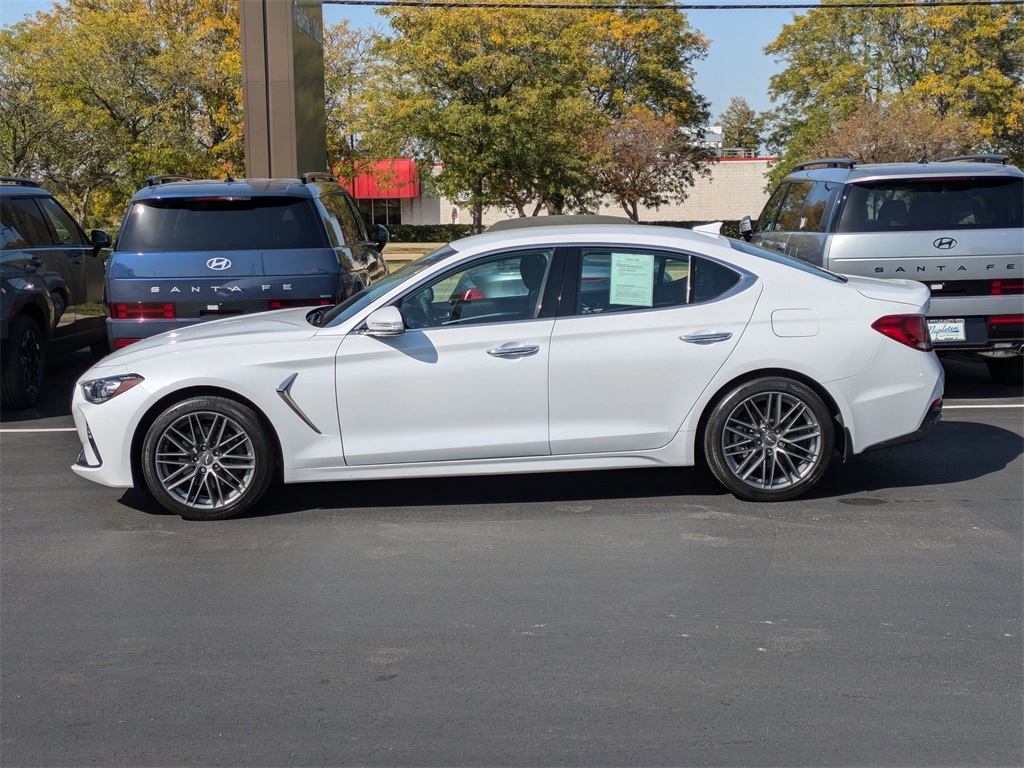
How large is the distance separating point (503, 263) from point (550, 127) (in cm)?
2670

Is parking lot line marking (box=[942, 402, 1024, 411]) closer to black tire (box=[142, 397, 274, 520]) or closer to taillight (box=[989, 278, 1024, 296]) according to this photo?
taillight (box=[989, 278, 1024, 296])

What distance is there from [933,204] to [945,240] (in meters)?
0.38

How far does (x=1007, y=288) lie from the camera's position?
916cm

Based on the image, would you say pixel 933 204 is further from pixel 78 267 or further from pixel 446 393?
pixel 78 267

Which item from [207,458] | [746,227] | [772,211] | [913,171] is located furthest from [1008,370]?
[207,458]

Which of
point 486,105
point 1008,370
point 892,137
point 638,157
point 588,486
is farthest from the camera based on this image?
point 638,157

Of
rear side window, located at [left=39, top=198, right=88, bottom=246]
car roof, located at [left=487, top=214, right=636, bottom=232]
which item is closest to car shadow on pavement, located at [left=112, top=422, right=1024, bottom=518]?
rear side window, located at [left=39, top=198, right=88, bottom=246]

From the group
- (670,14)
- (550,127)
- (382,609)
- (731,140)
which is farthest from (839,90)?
(382,609)

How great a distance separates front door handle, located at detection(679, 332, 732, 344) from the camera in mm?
6348

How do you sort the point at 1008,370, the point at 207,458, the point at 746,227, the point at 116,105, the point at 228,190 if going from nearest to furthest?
1. the point at 207,458
2. the point at 228,190
3. the point at 1008,370
4. the point at 746,227
5. the point at 116,105

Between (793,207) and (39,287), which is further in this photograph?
(793,207)

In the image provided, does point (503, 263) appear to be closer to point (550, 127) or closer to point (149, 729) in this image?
point (149, 729)

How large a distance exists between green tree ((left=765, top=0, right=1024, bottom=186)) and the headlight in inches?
1718

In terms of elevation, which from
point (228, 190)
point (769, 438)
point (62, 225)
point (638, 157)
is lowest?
point (769, 438)
